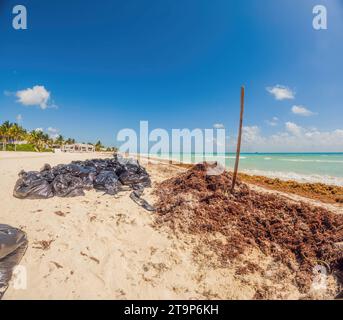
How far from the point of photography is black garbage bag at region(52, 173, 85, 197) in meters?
Result: 5.18

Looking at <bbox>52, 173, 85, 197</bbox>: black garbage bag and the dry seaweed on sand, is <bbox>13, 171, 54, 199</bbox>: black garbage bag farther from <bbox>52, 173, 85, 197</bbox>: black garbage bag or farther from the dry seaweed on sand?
the dry seaweed on sand

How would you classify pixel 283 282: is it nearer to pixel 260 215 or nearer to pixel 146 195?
pixel 260 215

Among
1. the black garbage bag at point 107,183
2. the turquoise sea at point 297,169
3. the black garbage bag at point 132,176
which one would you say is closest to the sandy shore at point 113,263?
the black garbage bag at point 107,183

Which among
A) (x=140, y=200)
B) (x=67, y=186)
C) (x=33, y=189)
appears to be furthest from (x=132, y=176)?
(x=33, y=189)

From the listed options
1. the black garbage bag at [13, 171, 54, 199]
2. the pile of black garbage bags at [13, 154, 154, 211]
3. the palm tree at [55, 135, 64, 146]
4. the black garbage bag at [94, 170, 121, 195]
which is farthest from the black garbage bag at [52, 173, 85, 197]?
the palm tree at [55, 135, 64, 146]

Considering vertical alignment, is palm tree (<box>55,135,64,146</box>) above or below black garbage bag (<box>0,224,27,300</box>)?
above

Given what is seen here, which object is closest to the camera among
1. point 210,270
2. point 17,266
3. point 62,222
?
point 17,266

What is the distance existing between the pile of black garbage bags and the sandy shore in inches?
27.6

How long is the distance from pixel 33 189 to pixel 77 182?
Result: 1.08m

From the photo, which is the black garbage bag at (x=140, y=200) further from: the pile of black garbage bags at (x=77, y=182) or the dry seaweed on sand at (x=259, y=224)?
the dry seaweed on sand at (x=259, y=224)

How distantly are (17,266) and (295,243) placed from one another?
14.3 feet

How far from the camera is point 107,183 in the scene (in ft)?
19.9
